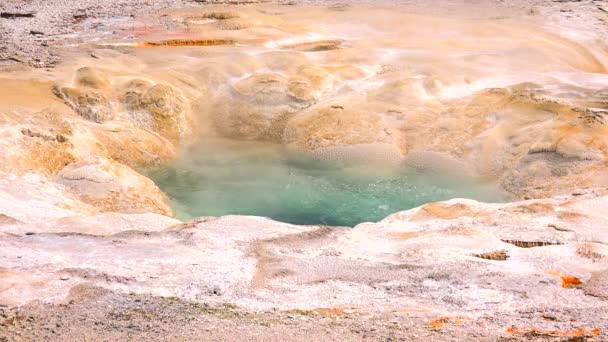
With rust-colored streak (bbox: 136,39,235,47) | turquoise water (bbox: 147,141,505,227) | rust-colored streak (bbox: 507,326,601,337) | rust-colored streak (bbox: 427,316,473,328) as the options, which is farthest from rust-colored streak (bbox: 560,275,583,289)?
rust-colored streak (bbox: 136,39,235,47)

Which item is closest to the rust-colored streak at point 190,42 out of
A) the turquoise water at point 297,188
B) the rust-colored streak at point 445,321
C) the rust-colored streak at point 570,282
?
the turquoise water at point 297,188

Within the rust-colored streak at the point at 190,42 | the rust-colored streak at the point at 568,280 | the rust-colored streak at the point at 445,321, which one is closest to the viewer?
the rust-colored streak at the point at 445,321

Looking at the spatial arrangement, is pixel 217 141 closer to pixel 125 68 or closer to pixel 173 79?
pixel 173 79

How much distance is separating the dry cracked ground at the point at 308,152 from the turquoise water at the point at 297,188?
0.99ft

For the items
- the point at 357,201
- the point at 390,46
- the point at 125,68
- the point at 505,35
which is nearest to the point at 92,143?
the point at 125,68

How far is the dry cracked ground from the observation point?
15.4 feet

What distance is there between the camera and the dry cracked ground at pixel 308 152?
4.71 metres

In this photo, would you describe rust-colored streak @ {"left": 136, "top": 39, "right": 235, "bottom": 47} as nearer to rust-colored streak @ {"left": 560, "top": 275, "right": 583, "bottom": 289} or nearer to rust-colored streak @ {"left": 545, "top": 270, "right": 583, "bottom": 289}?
rust-colored streak @ {"left": 545, "top": 270, "right": 583, "bottom": 289}

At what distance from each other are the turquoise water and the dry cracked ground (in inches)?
11.9

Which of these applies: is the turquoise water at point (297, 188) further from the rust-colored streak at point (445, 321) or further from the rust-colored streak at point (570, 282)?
the rust-colored streak at point (445, 321)

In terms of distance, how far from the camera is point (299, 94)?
1159cm

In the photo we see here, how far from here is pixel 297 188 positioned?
981 centimetres

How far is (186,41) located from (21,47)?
3302mm

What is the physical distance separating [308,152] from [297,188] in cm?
95
